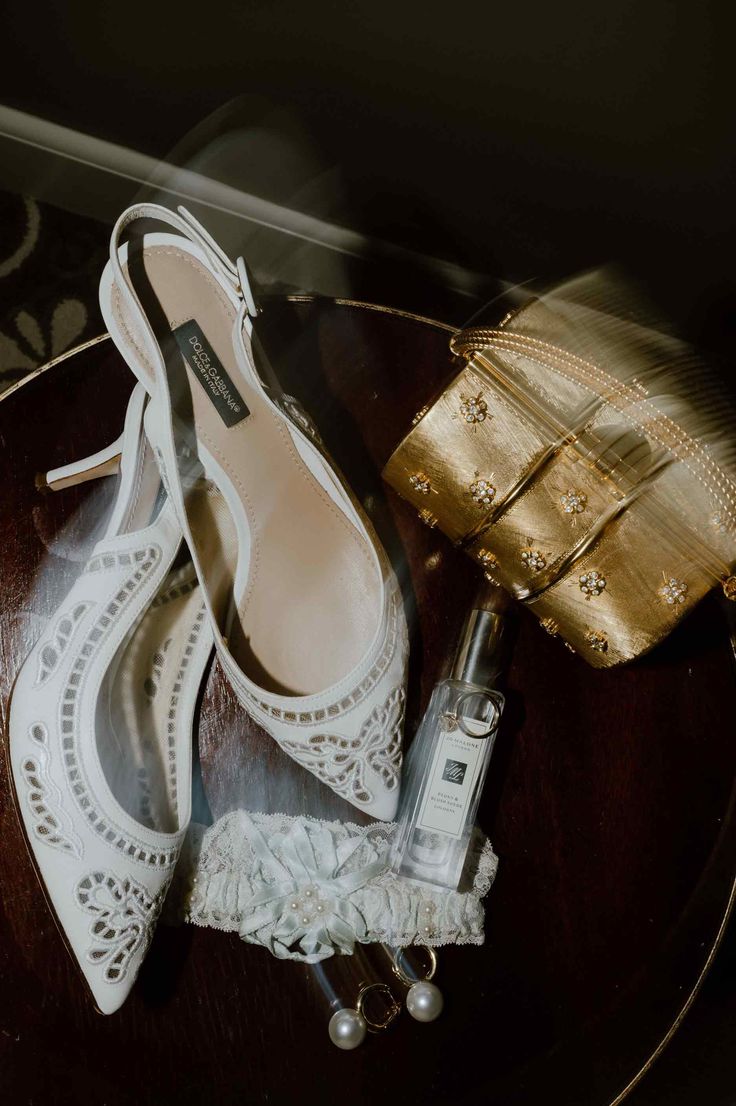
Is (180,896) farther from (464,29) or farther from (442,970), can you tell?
(464,29)

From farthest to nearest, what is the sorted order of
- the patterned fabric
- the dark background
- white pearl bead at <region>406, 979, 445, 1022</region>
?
the patterned fabric < white pearl bead at <region>406, 979, 445, 1022</region> < the dark background

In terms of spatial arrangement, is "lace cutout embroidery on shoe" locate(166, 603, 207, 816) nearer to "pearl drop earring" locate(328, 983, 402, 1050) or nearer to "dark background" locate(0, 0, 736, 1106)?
"pearl drop earring" locate(328, 983, 402, 1050)

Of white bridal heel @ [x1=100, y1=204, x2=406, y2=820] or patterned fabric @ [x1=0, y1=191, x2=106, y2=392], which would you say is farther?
patterned fabric @ [x1=0, y1=191, x2=106, y2=392]

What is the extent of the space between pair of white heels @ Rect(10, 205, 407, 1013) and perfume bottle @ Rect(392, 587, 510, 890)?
0.09 feet

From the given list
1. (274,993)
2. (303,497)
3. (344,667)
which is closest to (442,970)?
(274,993)

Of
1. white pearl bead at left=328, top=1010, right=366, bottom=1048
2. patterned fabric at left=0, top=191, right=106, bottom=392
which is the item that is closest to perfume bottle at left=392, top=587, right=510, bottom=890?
white pearl bead at left=328, top=1010, right=366, bottom=1048

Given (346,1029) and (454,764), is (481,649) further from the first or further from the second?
(346,1029)

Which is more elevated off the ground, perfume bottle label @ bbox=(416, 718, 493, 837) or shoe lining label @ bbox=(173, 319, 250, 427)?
shoe lining label @ bbox=(173, 319, 250, 427)

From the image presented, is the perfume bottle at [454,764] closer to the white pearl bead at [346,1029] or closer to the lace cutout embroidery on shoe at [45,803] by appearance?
the white pearl bead at [346,1029]

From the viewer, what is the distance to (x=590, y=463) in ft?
1.82

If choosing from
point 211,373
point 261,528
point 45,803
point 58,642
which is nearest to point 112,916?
point 45,803

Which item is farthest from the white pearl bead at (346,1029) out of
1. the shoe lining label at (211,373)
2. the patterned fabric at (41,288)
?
the patterned fabric at (41,288)

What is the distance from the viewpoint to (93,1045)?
0.59m

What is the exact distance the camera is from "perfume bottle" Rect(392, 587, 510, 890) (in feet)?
2.02
